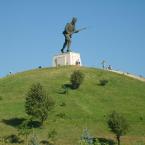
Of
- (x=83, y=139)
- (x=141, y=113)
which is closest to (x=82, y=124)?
(x=141, y=113)

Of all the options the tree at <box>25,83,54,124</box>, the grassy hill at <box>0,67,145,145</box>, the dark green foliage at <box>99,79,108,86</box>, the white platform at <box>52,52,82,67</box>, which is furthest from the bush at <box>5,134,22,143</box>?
the white platform at <box>52,52,82,67</box>

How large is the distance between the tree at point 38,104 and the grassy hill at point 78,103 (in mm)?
1819

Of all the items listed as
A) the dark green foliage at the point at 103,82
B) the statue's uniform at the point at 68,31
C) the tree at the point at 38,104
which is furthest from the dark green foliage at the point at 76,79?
the tree at the point at 38,104

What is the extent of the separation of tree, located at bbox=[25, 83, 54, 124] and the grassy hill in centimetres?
182

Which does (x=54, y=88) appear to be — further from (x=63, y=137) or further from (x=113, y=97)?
(x=63, y=137)

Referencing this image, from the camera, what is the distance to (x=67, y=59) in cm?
9494

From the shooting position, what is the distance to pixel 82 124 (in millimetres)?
62125

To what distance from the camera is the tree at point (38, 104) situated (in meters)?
60.9

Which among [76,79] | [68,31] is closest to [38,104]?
[76,79]

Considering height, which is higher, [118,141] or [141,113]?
[141,113]

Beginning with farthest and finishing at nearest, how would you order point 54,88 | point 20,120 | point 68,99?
1. point 54,88
2. point 68,99
3. point 20,120

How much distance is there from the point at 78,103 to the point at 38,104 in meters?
12.2

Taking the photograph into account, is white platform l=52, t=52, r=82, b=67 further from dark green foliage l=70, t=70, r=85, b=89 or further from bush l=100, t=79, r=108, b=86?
dark green foliage l=70, t=70, r=85, b=89

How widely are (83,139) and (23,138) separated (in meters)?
40.0
